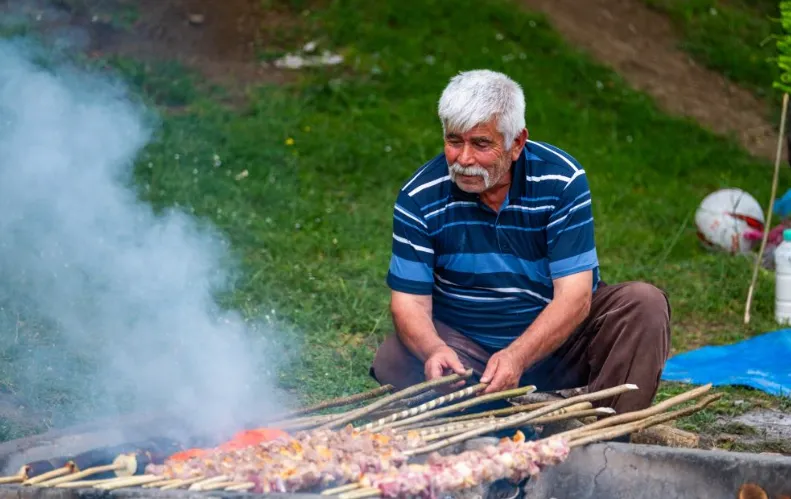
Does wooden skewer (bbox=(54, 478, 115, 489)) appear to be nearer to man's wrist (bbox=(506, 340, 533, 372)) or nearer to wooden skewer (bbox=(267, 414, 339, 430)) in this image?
wooden skewer (bbox=(267, 414, 339, 430))

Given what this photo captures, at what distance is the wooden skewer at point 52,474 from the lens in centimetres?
325

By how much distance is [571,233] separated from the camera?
442cm

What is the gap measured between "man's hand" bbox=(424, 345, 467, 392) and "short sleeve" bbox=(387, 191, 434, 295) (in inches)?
14.4

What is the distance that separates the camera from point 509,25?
483 inches

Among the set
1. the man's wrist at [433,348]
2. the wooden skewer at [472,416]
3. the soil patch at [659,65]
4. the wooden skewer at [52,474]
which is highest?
the soil patch at [659,65]

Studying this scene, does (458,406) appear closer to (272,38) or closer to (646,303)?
(646,303)

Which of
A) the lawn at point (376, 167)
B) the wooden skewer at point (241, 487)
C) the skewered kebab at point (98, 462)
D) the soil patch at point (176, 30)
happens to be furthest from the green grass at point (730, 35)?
the wooden skewer at point (241, 487)

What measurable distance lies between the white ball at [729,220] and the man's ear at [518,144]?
4.28m

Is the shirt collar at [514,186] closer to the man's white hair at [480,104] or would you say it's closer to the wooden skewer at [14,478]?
the man's white hair at [480,104]

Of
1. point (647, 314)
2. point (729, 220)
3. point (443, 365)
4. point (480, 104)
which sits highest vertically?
point (480, 104)

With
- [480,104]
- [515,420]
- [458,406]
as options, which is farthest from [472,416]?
[480,104]

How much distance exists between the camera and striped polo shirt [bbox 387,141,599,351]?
446cm

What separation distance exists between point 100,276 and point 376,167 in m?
3.50

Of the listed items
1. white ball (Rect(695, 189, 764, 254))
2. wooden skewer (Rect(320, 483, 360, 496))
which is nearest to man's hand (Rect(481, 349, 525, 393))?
wooden skewer (Rect(320, 483, 360, 496))
